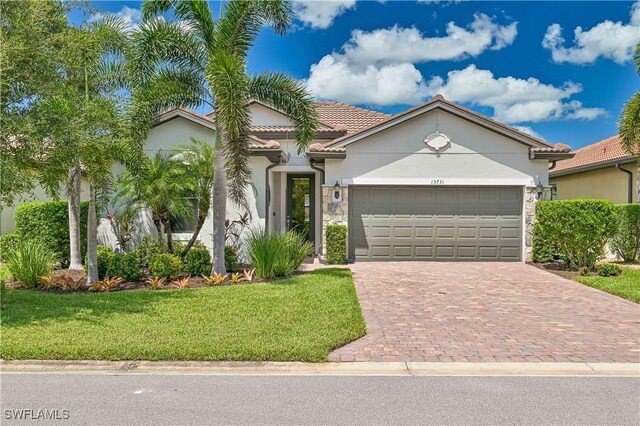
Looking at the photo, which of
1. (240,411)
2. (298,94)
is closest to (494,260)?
(298,94)

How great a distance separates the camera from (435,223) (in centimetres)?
1435

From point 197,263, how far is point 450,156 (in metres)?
8.56

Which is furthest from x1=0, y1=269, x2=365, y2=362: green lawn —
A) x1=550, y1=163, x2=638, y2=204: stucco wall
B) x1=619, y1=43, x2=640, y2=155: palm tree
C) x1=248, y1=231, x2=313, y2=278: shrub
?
x1=550, y1=163, x2=638, y2=204: stucco wall

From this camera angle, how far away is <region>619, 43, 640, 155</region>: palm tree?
13.8m

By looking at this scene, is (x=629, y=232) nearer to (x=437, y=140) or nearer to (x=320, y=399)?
(x=437, y=140)

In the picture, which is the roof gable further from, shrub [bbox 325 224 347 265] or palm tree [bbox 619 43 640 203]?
shrub [bbox 325 224 347 265]

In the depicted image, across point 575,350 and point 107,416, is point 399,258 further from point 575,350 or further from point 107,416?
point 107,416

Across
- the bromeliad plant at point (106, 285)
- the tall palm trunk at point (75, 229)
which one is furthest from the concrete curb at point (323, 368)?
the tall palm trunk at point (75, 229)

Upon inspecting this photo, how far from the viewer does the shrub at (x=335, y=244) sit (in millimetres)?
13789

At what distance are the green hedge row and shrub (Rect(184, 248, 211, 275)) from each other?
9.56 m

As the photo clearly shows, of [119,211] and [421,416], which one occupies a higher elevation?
[119,211]

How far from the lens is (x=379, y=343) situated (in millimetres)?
6047

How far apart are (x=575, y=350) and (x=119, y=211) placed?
1190 centimetres

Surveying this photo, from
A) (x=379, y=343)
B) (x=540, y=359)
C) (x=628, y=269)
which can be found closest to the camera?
(x=540, y=359)
